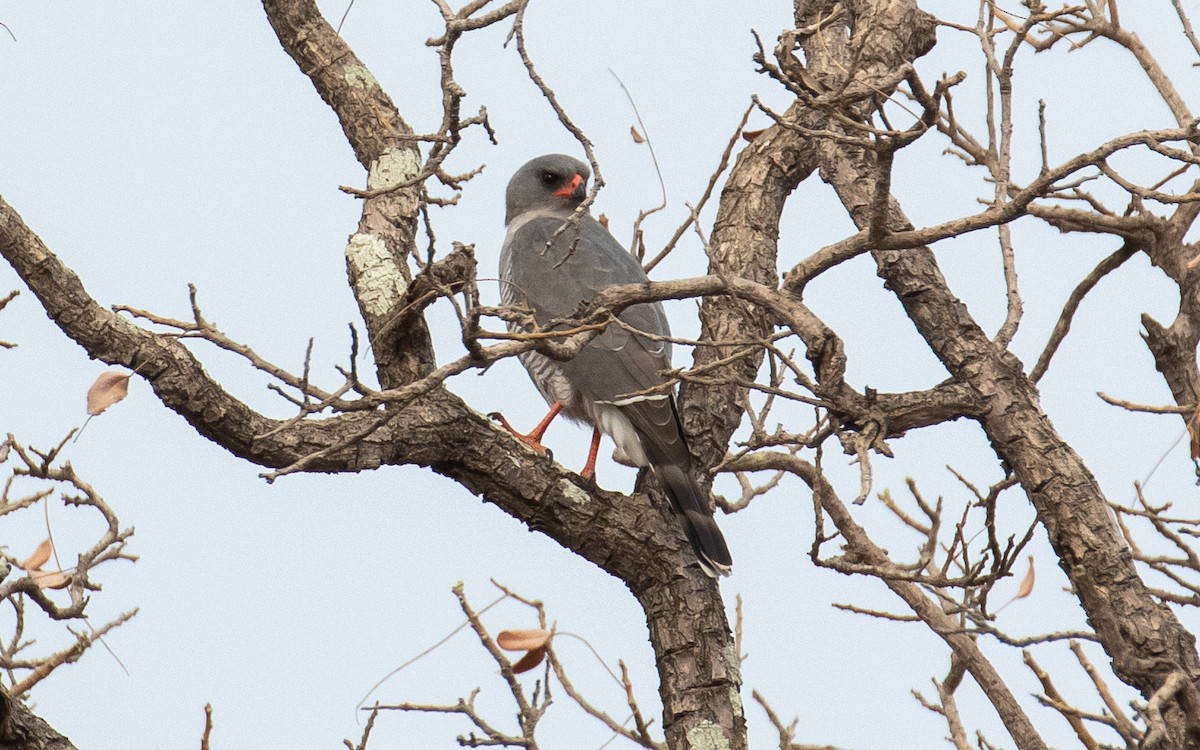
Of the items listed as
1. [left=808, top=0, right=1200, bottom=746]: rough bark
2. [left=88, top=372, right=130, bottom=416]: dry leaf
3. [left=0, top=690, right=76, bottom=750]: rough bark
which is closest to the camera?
[left=0, top=690, right=76, bottom=750]: rough bark

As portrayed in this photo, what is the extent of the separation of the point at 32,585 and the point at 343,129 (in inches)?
76.4

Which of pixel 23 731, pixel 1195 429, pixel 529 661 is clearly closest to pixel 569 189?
pixel 529 661

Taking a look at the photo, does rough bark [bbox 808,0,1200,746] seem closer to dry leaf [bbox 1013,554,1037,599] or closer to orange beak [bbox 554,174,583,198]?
dry leaf [bbox 1013,554,1037,599]

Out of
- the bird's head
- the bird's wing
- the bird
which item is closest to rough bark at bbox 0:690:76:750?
the bird

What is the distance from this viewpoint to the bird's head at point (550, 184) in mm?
5582

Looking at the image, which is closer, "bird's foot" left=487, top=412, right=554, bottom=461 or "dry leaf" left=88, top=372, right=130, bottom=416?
"dry leaf" left=88, top=372, right=130, bottom=416

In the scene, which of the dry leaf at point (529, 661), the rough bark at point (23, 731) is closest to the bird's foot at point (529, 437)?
the dry leaf at point (529, 661)

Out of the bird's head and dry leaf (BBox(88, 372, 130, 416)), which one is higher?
the bird's head

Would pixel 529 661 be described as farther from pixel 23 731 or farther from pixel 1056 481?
pixel 1056 481

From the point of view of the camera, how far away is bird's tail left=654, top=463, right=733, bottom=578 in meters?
3.36

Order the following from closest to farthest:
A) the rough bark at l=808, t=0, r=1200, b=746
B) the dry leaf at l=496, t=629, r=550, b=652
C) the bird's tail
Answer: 1. the dry leaf at l=496, t=629, r=550, b=652
2. the rough bark at l=808, t=0, r=1200, b=746
3. the bird's tail

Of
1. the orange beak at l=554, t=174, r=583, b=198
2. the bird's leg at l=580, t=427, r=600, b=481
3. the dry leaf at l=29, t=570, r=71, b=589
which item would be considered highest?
the orange beak at l=554, t=174, r=583, b=198

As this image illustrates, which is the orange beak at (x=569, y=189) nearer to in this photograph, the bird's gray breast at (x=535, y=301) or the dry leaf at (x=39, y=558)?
the bird's gray breast at (x=535, y=301)

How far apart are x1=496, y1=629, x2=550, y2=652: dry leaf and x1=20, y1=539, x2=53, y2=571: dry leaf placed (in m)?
0.97
